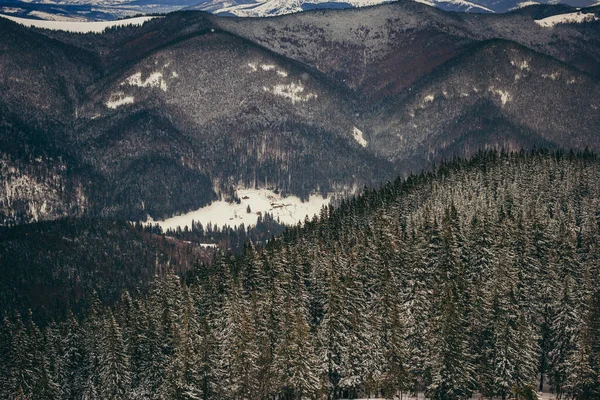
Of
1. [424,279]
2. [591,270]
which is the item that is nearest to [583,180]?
[591,270]

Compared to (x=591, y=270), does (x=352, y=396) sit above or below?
below

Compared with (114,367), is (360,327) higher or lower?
higher

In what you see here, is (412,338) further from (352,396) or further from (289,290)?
(289,290)

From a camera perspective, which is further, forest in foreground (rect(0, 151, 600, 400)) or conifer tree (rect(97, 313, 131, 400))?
conifer tree (rect(97, 313, 131, 400))

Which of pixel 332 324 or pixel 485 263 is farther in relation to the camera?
pixel 485 263

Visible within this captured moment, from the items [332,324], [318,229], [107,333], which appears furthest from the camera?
[318,229]

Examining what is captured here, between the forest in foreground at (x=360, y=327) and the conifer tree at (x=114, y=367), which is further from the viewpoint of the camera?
the conifer tree at (x=114, y=367)

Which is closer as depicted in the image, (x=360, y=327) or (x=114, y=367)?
(x=360, y=327)

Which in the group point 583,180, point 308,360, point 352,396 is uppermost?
point 583,180
